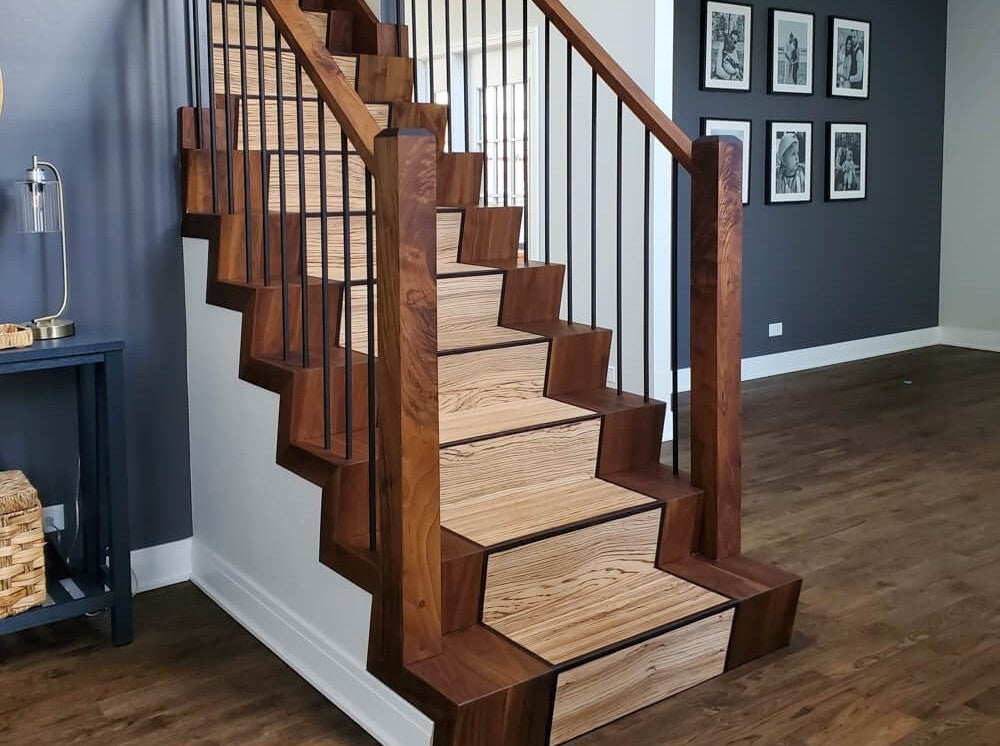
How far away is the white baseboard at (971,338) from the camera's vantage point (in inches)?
294

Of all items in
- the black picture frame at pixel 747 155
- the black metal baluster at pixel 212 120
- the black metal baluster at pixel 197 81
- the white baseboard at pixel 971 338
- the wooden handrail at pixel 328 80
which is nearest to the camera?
the wooden handrail at pixel 328 80

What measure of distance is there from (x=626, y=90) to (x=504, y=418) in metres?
1.05

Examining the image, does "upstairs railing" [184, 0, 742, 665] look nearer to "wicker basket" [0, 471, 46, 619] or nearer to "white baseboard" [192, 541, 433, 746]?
"white baseboard" [192, 541, 433, 746]

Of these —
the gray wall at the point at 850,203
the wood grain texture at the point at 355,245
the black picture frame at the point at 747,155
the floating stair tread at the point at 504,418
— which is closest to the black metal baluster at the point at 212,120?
the wood grain texture at the point at 355,245

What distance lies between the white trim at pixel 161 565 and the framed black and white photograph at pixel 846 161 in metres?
5.09

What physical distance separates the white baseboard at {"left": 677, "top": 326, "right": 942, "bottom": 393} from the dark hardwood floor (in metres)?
2.20

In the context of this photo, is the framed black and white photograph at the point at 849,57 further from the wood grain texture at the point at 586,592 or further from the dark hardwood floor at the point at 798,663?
the wood grain texture at the point at 586,592

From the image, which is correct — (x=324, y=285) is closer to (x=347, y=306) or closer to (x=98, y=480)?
(x=347, y=306)

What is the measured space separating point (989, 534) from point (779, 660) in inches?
53.9

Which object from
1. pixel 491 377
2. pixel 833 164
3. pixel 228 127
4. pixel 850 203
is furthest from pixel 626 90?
pixel 850 203

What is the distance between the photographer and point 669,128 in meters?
2.95

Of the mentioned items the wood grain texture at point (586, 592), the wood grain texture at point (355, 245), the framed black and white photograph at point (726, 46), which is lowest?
the wood grain texture at point (586, 592)

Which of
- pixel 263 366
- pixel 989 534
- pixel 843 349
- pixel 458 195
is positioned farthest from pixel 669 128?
pixel 843 349

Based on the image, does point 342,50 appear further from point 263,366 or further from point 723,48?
point 723,48
